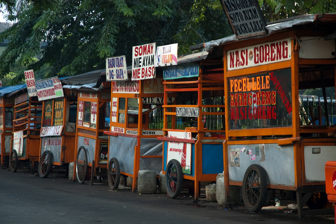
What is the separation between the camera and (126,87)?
12797mm

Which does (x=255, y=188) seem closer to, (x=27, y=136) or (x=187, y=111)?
A: (x=187, y=111)

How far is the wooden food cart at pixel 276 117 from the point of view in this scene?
25.3 ft

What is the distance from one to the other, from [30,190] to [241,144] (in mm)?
5513

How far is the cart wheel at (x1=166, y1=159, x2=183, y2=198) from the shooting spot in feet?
34.2

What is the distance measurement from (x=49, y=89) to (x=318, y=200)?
988cm

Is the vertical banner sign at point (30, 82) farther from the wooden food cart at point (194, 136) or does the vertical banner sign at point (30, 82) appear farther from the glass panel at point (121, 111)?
the wooden food cart at point (194, 136)

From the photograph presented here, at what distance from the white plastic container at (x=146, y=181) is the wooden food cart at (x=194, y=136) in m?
0.39

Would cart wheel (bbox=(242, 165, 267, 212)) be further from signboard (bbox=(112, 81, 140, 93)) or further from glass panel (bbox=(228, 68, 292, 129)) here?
signboard (bbox=(112, 81, 140, 93))

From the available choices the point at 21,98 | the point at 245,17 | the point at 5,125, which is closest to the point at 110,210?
the point at 245,17

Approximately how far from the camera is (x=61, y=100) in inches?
640

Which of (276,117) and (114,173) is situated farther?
(114,173)

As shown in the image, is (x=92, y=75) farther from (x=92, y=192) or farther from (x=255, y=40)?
(x=255, y=40)

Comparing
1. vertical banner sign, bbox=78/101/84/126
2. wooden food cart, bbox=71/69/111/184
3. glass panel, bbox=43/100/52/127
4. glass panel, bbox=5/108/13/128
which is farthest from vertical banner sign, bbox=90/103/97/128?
glass panel, bbox=5/108/13/128

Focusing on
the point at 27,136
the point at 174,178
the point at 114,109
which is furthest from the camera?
the point at 27,136
